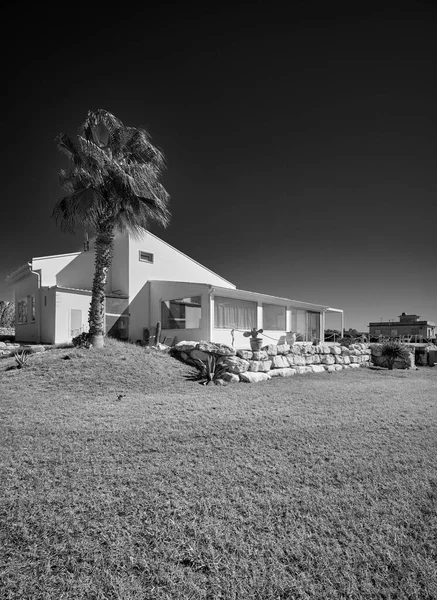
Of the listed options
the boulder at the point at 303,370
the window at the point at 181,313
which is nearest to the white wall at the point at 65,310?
the window at the point at 181,313

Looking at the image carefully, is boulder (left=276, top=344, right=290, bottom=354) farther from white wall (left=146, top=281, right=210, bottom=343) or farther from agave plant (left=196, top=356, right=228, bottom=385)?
white wall (left=146, top=281, right=210, bottom=343)

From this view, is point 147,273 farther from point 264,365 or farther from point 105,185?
point 264,365

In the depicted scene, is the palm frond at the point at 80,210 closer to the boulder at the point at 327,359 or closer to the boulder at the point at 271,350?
the boulder at the point at 271,350

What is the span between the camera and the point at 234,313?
1588cm

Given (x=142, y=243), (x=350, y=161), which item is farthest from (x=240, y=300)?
(x=350, y=161)

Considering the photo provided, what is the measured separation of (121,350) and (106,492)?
8.66 meters

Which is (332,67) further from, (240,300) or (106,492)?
(106,492)

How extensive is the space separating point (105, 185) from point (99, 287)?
12.8 ft

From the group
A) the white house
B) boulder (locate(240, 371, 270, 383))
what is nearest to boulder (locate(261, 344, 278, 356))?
boulder (locate(240, 371, 270, 383))

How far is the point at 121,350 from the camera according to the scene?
11344 millimetres

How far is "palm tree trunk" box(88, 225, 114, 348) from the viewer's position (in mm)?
11406

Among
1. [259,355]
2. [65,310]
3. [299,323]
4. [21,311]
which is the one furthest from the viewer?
[299,323]

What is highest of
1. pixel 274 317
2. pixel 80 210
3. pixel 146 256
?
pixel 80 210

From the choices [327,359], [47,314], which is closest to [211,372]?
[327,359]
